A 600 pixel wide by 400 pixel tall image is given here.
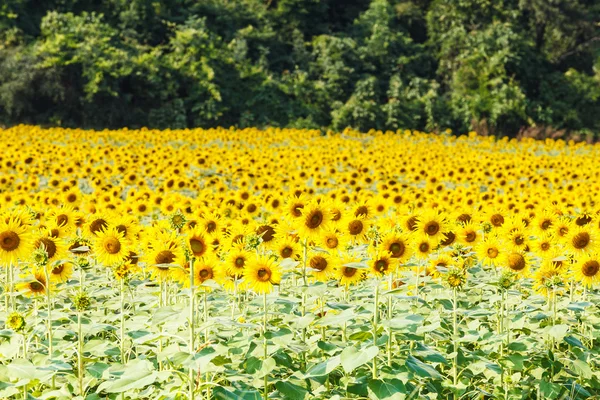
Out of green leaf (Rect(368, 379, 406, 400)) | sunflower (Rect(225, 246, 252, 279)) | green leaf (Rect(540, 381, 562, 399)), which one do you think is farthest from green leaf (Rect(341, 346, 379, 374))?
green leaf (Rect(540, 381, 562, 399))

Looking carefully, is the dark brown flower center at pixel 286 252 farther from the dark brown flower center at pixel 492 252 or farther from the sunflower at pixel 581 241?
the sunflower at pixel 581 241

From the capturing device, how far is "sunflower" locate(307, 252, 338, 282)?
3.52 metres

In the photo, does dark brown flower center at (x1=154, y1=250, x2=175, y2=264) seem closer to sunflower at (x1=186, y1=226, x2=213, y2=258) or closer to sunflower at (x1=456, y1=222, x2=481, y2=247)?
sunflower at (x1=186, y1=226, x2=213, y2=258)

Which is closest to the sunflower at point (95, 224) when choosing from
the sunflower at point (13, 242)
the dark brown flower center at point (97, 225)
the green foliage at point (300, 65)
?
the dark brown flower center at point (97, 225)

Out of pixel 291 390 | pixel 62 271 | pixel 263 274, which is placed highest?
pixel 263 274

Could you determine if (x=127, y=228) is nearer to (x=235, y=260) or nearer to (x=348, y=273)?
(x=235, y=260)

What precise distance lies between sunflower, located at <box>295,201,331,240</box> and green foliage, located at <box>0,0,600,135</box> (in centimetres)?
1913

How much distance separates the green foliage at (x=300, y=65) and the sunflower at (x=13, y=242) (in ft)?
63.1

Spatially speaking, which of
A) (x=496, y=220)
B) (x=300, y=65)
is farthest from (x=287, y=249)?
(x=300, y=65)

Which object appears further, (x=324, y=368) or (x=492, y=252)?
(x=492, y=252)

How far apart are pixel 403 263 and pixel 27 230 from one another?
1.71 m

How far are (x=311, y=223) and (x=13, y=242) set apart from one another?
1381mm

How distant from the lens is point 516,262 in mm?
3799

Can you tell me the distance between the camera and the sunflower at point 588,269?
3.63m
